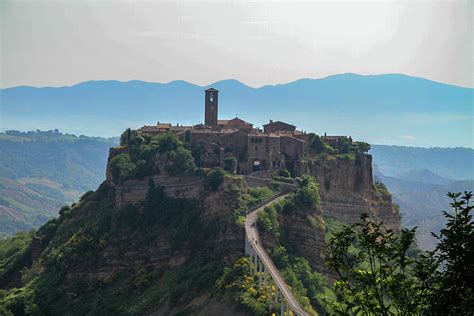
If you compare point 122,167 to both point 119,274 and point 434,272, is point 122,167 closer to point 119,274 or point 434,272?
point 119,274

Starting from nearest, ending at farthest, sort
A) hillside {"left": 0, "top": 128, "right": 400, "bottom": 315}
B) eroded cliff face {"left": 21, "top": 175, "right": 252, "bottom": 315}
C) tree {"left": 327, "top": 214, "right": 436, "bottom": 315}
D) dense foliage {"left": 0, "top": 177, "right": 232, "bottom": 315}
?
tree {"left": 327, "top": 214, "right": 436, "bottom": 315}, hillside {"left": 0, "top": 128, "right": 400, "bottom": 315}, eroded cliff face {"left": 21, "top": 175, "right": 252, "bottom": 315}, dense foliage {"left": 0, "top": 177, "right": 232, "bottom": 315}

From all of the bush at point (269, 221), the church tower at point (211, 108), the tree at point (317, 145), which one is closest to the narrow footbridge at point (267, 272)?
the bush at point (269, 221)

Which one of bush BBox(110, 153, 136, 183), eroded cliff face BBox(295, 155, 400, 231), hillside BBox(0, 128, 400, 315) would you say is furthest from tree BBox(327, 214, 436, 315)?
eroded cliff face BBox(295, 155, 400, 231)

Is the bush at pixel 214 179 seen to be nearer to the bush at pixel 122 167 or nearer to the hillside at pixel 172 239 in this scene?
the hillside at pixel 172 239

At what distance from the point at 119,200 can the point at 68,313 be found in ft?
34.2

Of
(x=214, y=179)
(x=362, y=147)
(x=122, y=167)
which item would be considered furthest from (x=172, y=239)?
(x=362, y=147)

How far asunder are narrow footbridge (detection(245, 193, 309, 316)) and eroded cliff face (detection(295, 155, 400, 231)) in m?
11.8

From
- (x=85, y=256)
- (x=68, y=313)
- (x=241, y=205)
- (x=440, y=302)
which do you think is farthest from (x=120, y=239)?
(x=440, y=302)

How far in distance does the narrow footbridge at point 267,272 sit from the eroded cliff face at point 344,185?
11821 mm

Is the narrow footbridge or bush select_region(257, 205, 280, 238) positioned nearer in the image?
the narrow footbridge

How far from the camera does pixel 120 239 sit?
58188 millimetres

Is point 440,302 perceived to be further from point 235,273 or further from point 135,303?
point 135,303

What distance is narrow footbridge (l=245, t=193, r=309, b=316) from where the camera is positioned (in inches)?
1603

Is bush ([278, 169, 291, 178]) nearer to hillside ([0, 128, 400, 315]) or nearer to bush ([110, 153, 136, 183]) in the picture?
hillside ([0, 128, 400, 315])
